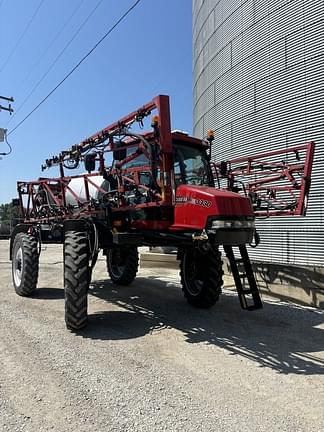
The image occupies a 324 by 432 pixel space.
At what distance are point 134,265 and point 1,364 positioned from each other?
563 cm

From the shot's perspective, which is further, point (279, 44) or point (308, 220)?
point (279, 44)

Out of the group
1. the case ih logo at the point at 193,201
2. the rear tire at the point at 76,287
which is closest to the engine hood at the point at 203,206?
the case ih logo at the point at 193,201

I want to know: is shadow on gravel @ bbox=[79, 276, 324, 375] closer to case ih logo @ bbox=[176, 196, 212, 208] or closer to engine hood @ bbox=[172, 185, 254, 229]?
engine hood @ bbox=[172, 185, 254, 229]

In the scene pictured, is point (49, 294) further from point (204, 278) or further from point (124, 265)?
point (204, 278)

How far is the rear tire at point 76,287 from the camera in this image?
6.13 m

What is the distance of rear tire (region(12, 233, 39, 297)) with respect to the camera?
344 inches

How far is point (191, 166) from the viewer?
22.5 feet

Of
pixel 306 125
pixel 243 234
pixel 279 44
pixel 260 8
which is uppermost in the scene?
pixel 260 8

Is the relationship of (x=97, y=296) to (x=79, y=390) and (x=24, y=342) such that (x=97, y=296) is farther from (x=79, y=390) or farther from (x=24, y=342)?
(x=79, y=390)

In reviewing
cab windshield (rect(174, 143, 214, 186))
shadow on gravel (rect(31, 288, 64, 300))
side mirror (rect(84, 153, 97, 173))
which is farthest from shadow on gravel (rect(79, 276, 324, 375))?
side mirror (rect(84, 153, 97, 173))

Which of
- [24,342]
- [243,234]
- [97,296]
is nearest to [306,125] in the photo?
[243,234]

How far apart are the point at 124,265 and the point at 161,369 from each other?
573 cm

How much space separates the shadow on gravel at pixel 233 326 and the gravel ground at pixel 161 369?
0.02m

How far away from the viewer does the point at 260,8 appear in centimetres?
1068
